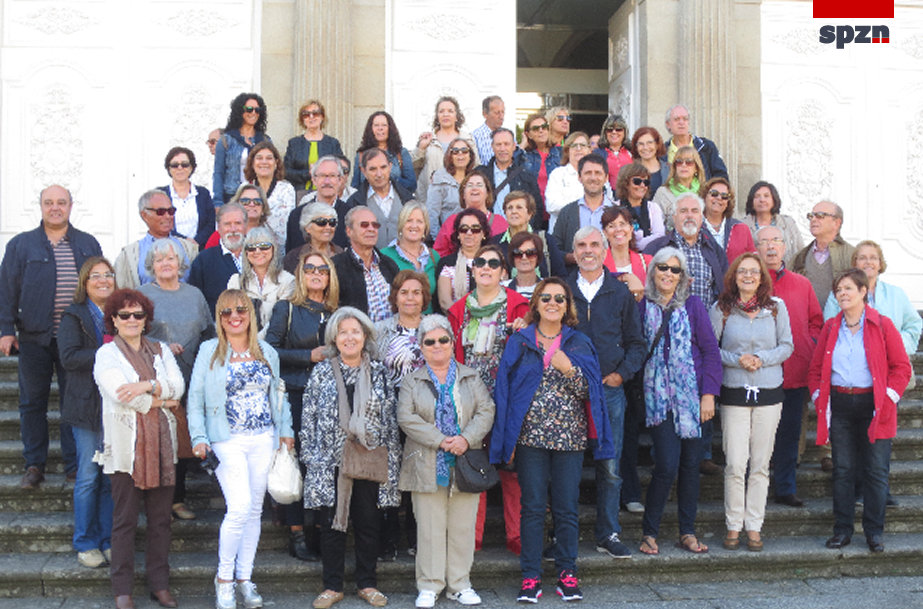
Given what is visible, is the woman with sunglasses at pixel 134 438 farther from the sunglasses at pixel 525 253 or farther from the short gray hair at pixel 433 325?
the sunglasses at pixel 525 253

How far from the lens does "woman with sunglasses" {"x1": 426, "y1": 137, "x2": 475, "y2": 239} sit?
8.02 meters

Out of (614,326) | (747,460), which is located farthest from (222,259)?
(747,460)

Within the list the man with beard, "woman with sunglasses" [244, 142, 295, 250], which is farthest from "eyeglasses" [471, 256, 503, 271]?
"woman with sunglasses" [244, 142, 295, 250]

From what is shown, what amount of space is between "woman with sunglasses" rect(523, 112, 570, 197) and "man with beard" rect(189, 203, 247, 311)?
9.41 ft

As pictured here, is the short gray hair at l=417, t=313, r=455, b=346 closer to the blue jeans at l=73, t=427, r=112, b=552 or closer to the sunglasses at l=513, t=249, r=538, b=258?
the sunglasses at l=513, t=249, r=538, b=258

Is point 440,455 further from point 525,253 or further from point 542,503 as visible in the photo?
point 525,253

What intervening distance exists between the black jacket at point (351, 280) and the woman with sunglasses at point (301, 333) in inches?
12.3

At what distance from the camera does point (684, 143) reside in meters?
9.13

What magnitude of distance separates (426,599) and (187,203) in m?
4.03

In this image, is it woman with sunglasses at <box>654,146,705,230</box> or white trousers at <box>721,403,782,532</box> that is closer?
white trousers at <box>721,403,782,532</box>

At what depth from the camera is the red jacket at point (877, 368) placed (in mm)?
6492

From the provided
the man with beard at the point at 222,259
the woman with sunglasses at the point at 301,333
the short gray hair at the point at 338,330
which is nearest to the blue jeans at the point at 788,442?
the short gray hair at the point at 338,330

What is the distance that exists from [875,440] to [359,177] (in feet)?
15.4

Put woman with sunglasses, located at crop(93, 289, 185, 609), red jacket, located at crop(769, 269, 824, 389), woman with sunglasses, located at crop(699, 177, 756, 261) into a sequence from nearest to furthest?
woman with sunglasses, located at crop(93, 289, 185, 609), red jacket, located at crop(769, 269, 824, 389), woman with sunglasses, located at crop(699, 177, 756, 261)
